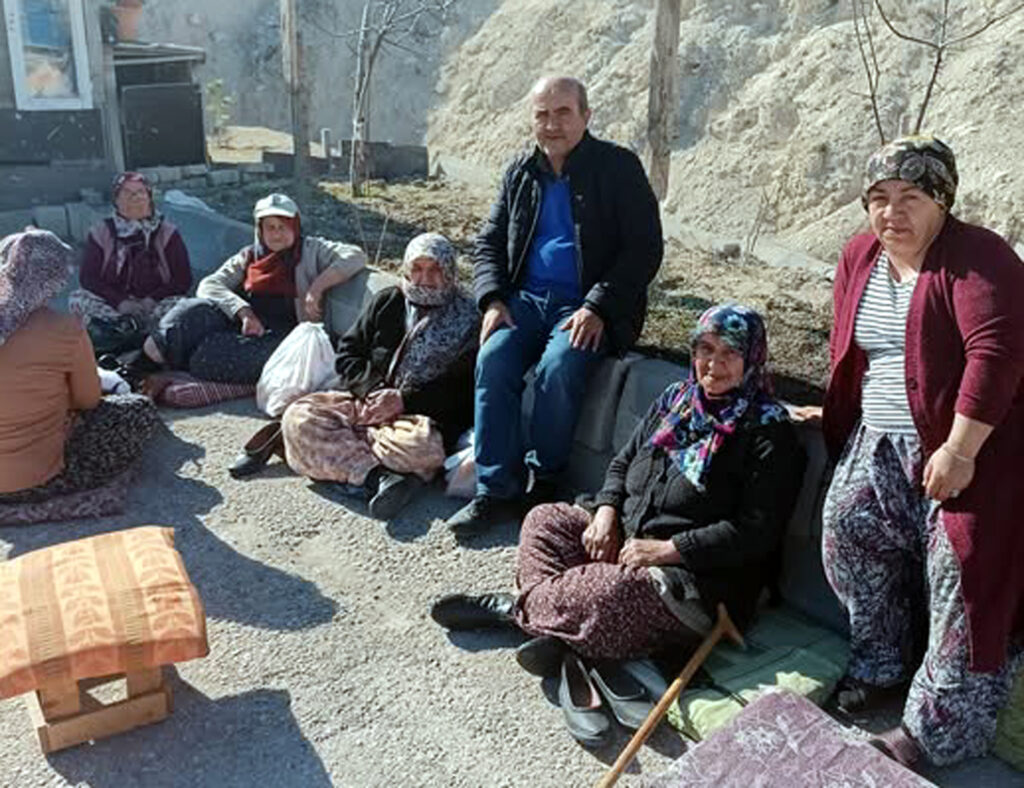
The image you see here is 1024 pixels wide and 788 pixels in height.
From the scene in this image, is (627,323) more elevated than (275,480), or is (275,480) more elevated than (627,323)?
(627,323)

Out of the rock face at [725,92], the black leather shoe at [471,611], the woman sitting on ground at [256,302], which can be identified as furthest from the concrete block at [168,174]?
the black leather shoe at [471,611]

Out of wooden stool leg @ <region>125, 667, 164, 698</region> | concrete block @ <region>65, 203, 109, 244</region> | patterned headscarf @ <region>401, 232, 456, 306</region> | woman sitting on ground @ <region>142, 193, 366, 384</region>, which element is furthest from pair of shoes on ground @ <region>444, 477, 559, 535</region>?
concrete block @ <region>65, 203, 109, 244</region>

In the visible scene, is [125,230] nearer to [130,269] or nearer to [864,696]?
[130,269]

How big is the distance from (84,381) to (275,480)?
36.7 inches

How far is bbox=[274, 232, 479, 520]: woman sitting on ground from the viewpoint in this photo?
4.49 metres

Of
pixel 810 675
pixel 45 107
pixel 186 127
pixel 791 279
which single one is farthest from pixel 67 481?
pixel 186 127

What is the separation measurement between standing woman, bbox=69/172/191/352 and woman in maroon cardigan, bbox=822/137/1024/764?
4062mm

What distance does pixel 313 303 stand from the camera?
18.3ft

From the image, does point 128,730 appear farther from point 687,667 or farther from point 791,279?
point 791,279

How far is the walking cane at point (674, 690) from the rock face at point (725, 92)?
8.87m

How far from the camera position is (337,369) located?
4898mm

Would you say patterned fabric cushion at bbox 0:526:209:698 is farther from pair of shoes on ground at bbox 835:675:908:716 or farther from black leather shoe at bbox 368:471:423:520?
pair of shoes on ground at bbox 835:675:908:716

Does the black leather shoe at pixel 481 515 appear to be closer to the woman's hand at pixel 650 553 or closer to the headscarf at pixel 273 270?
the woman's hand at pixel 650 553

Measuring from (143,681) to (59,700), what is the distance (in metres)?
0.22
